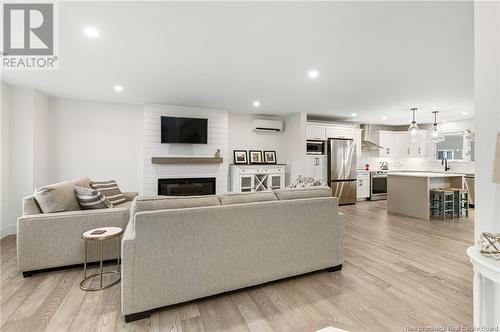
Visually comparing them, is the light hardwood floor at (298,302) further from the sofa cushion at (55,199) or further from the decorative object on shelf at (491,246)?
the decorative object on shelf at (491,246)

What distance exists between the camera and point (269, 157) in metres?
6.60

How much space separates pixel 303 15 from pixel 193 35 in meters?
1.00

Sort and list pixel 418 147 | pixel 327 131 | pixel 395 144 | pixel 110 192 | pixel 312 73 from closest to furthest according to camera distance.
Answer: pixel 312 73, pixel 110 192, pixel 327 131, pixel 418 147, pixel 395 144

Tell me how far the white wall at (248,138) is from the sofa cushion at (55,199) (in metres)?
3.79

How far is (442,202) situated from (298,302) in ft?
14.6

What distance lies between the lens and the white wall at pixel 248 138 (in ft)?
20.2

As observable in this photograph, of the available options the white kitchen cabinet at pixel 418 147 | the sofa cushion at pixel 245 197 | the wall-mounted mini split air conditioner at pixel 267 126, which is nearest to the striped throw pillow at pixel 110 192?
the sofa cushion at pixel 245 197

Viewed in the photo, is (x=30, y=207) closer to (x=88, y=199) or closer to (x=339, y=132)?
(x=88, y=199)

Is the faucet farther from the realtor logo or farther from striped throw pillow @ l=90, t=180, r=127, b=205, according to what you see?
the realtor logo

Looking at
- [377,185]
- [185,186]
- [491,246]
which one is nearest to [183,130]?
[185,186]

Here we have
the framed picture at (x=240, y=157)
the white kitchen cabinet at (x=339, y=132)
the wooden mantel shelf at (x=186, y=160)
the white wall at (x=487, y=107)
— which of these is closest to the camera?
the white wall at (x=487, y=107)

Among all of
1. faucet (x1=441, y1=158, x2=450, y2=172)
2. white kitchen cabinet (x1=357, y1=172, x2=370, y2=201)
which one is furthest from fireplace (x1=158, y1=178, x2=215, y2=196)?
faucet (x1=441, y1=158, x2=450, y2=172)

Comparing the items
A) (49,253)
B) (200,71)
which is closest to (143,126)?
(200,71)

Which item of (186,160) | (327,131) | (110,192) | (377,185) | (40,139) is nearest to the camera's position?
(110,192)
